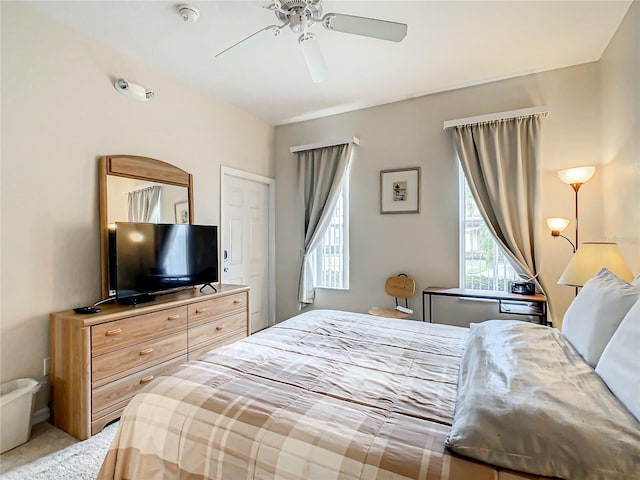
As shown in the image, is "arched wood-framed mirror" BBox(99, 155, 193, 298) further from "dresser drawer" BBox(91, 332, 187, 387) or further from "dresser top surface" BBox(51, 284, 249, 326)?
"dresser drawer" BBox(91, 332, 187, 387)

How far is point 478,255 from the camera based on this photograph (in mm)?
3344

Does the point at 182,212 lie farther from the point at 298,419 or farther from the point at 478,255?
the point at 478,255

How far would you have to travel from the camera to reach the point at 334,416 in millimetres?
1078

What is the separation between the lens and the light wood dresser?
200cm

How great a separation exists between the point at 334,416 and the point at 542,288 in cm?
275

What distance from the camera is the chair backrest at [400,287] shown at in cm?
346

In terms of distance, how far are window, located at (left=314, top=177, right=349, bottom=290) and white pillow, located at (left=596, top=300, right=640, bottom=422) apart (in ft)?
9.67

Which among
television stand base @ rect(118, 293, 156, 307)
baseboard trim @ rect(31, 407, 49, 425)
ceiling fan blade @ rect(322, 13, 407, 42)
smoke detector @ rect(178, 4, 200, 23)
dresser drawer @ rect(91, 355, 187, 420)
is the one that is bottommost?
baseboard trim @ rect(31, 407, 49, 425)

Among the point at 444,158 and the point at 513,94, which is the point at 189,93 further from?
the point at 513,94

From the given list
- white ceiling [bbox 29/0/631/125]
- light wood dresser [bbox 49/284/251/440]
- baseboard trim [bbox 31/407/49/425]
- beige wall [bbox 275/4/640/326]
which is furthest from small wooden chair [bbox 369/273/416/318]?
baseboard trim [bbox 31/407/49/425]

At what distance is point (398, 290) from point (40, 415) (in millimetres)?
3178

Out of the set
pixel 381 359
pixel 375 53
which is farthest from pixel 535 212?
pixel 381 359

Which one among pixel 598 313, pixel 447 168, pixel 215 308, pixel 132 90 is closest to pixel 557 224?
pixel 447 168

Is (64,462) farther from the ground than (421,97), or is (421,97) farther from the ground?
(421,97)
